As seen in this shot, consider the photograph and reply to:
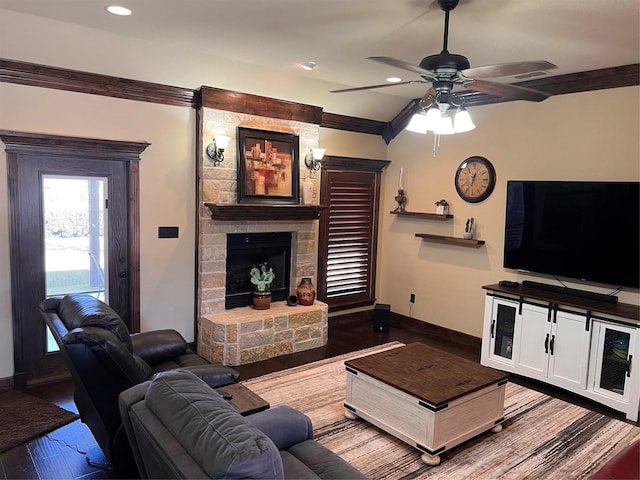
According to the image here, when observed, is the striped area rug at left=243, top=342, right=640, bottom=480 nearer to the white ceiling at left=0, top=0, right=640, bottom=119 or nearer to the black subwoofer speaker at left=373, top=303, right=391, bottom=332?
the black subwoofer speaker at left=373, top=303, right=391, bottom=332

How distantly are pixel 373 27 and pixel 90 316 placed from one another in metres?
2.66

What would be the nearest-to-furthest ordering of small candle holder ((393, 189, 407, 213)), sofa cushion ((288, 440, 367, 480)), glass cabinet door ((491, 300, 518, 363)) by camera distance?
sofa cushion ((288, 440, 367, 480)), glass cabinet door ((491, 300, 518, 363)), small candle holder ((393, 189, 407, 213))

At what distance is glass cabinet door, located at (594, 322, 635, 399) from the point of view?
3.73 metres

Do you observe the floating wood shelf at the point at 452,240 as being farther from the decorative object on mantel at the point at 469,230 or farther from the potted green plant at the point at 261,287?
the potted green plant at the point at 261,287

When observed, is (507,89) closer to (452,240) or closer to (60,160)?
(452,240)

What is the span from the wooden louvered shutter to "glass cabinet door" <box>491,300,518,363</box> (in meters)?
2.10

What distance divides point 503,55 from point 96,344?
3.65 m

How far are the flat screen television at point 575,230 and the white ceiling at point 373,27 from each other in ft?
3.68

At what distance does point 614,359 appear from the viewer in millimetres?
3836

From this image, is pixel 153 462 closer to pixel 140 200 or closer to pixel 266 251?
pixel 140 200

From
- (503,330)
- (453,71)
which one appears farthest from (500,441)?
(453,71)

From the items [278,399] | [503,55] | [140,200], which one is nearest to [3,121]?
[140,200]

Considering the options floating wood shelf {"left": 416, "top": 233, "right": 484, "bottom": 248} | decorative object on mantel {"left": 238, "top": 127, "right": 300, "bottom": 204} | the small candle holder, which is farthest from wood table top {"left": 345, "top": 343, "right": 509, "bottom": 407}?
the small candle holder

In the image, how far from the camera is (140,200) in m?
4.35
